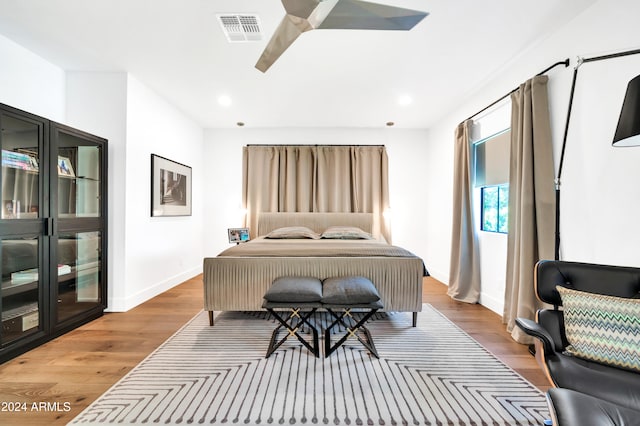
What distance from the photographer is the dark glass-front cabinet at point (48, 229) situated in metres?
2.06

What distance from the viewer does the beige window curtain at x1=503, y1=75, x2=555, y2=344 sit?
220 cm

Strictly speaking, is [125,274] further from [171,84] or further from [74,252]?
[171,84]

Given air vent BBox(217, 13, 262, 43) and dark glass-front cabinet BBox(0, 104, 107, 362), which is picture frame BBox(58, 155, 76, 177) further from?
air vent BBox(217, 13, 262, 43)

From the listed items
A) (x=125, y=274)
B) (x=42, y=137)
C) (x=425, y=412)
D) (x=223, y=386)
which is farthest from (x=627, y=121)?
(x=125, y=274)

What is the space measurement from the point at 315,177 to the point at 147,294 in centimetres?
298

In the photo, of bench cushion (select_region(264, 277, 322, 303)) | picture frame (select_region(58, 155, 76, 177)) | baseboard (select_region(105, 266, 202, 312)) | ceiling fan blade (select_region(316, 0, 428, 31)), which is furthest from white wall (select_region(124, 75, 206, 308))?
ceiling fan blade (select_region(316, 0, 428, 31))

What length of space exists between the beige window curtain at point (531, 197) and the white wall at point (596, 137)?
0.09 meters

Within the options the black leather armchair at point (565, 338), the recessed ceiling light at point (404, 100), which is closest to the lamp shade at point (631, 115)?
the black leather armchair at point (565, 338)

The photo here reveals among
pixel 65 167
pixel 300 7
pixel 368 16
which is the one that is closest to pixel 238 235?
pixel 65 167

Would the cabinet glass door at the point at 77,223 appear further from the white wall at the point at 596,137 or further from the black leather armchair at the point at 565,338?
the white wall at the point at 596,137

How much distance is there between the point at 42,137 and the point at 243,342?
239cm

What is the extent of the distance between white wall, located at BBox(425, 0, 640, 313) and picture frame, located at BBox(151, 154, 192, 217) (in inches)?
167

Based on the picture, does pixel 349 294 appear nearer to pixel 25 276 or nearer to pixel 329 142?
pixel 25 276

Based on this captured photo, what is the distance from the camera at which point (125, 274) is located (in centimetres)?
297
